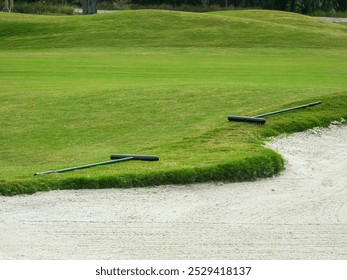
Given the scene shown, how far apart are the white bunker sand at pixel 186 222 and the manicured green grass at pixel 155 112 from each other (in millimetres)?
356

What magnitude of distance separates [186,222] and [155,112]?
6592 mm

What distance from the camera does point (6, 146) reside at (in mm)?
12891

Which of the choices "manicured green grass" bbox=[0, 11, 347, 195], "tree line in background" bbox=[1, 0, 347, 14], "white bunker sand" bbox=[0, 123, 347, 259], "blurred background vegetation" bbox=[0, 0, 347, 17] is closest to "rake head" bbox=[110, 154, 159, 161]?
"manicured green grass" bbox=[0, 11, 347, 195]

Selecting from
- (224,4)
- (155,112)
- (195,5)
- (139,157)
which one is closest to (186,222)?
(139,157)

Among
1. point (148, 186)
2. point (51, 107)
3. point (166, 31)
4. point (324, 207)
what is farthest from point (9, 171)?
point (166, 31)

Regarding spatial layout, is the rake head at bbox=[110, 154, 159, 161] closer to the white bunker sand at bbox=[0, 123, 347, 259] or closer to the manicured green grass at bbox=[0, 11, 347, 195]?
the manicured green grass at bbox=[0, 11, 347, 195]

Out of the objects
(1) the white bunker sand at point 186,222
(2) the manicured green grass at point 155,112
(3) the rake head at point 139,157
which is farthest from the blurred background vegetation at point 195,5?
(1) the white bunker sand at point 186,222

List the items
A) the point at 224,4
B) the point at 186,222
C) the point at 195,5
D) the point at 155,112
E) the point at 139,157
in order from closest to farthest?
the point at 186,222 < the point at 139,157 < the point at 155,112 < the point at 195,5 < the point at 224,4

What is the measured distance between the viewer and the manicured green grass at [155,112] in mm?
10664

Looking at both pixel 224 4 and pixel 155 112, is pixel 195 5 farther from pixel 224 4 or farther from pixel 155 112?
pixel 155 112

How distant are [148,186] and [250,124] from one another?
3696 mm

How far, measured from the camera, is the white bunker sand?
790 cm

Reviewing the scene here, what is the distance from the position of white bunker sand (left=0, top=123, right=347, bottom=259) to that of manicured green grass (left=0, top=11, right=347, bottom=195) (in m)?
0.36

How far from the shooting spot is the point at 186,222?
8836 millimetres
